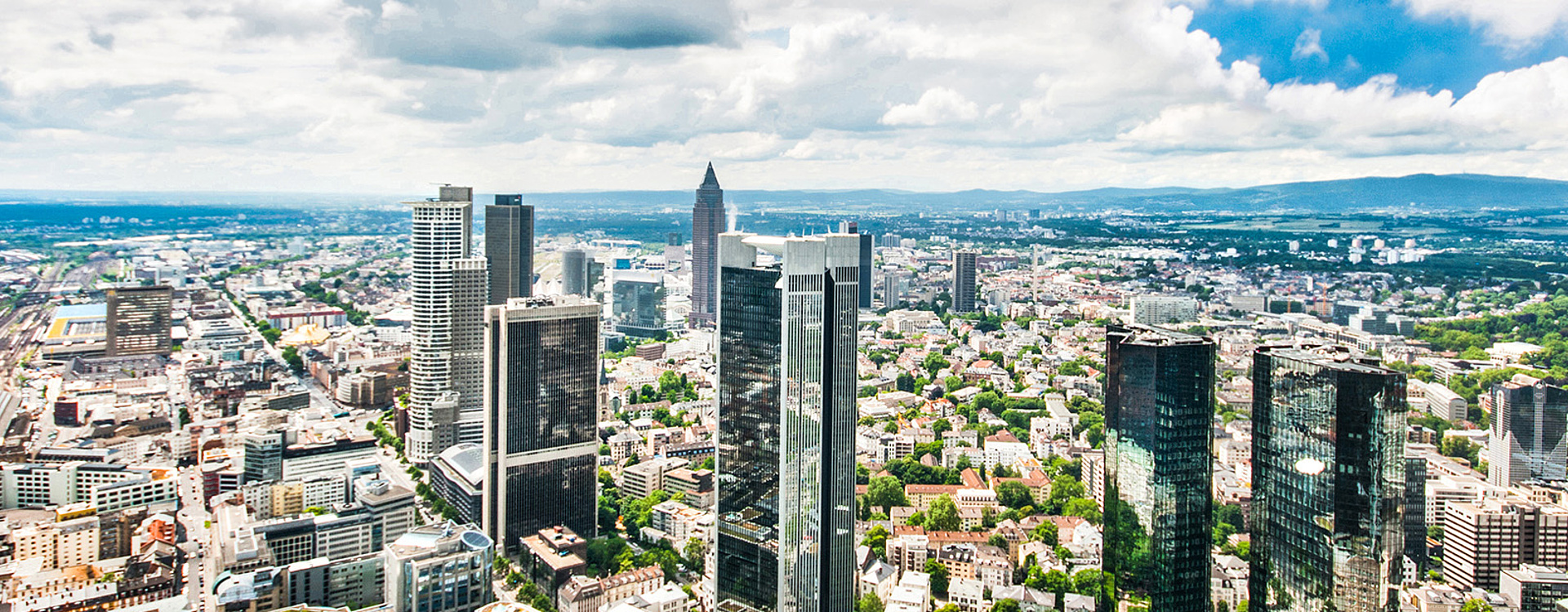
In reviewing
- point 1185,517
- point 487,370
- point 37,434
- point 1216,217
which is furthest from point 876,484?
point 1216,217

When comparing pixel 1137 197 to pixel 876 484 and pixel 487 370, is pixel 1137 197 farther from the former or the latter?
pixel 487 370

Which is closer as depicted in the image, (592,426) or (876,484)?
(592,426)

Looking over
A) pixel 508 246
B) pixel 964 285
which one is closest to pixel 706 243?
pixel 964 285

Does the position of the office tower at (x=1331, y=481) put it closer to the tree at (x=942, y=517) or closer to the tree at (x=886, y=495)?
the tree at (x=942, y=517)

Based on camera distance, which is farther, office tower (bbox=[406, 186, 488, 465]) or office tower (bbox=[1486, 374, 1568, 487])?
office tower (bbox=[406, 186, 488, 465])

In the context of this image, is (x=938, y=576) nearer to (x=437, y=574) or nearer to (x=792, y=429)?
(x=792, y=429)

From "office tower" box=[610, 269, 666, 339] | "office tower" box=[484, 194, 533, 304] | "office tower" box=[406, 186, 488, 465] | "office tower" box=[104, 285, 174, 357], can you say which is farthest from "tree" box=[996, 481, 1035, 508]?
"office tower" box=[104, 285, 174, 357]

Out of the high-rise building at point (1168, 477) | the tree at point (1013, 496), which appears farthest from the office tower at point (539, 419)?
the high-rise building at point (1168, 477)

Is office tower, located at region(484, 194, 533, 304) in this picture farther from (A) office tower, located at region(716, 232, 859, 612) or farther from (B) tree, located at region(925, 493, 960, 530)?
(A) office tower, located at region(716, 232, 859, 612)
